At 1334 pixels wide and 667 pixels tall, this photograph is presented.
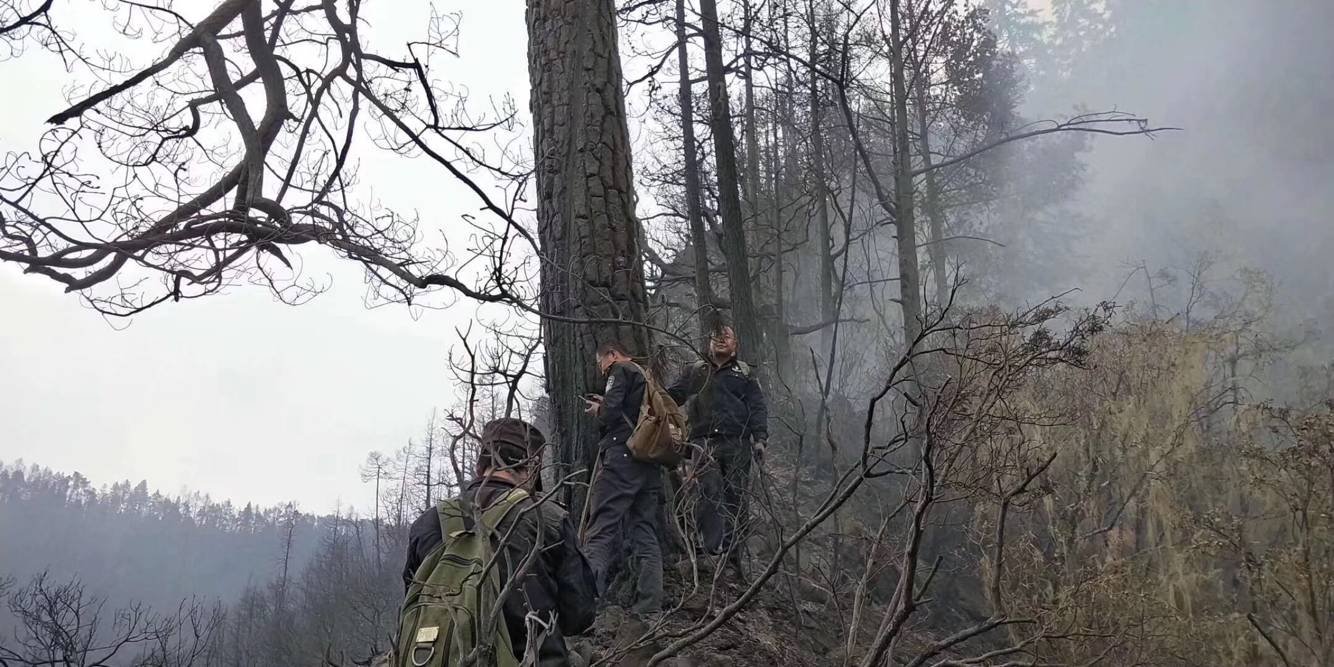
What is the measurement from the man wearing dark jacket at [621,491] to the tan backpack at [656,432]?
0.04 m

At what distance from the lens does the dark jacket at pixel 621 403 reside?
396cm

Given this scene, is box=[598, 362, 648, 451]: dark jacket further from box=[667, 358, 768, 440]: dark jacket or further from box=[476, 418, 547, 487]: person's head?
box=[476, 418, 547, 487]: person's head

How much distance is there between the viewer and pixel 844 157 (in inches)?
518

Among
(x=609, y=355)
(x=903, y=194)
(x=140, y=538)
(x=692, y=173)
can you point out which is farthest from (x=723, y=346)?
(x=140, y=538)

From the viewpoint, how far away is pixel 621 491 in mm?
4078

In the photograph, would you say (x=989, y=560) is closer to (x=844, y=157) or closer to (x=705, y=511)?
(x=705, y=511)

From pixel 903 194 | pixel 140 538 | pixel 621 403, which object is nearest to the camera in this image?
pixel 621 403

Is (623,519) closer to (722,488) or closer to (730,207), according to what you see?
(722,488)

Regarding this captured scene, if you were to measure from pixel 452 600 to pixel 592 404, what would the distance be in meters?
2.07

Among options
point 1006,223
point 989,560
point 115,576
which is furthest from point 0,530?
point 989,560

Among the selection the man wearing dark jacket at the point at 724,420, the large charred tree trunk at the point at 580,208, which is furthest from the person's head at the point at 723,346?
the large charred tree trunk at the point at 580,208

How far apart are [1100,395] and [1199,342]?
1058 mm

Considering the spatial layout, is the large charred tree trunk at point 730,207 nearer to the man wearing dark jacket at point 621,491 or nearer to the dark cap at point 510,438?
the man wearing dark jacket at point 621,491

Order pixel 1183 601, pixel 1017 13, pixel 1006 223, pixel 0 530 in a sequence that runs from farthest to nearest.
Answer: pixel 0 530, pixel 1017 13, pixel 1006 223, pixel 1183 601
